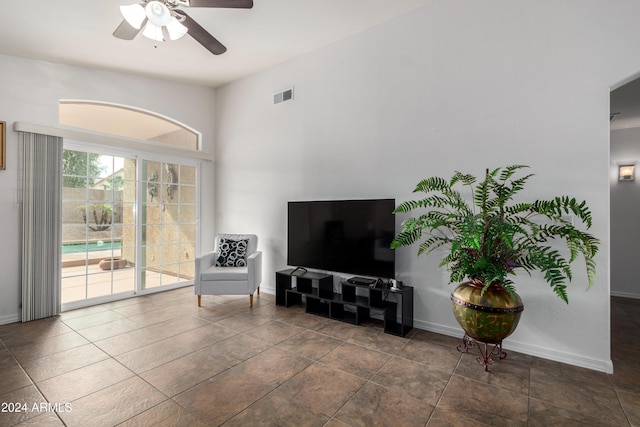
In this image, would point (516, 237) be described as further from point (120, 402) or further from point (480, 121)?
point (120, 402)

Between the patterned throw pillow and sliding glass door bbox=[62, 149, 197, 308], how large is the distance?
1082 mm

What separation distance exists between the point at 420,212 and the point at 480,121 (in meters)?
1.01

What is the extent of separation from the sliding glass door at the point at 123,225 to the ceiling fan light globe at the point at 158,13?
2393 mm

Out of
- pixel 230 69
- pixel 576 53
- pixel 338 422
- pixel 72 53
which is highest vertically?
pixel 230 69

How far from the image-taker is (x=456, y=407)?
6.37 feet

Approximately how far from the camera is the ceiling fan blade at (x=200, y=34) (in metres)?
2.64

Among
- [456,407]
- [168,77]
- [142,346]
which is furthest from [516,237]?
[168,77]

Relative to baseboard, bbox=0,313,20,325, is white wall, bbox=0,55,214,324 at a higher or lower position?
higher

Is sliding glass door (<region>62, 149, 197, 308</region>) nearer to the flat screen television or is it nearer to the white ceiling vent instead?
the white ceiling vent

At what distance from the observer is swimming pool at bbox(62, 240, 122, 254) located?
383 centimetres

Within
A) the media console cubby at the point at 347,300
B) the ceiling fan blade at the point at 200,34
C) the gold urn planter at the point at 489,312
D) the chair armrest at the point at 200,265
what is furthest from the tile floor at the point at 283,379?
the ceiling fan blade at the point at 200,34

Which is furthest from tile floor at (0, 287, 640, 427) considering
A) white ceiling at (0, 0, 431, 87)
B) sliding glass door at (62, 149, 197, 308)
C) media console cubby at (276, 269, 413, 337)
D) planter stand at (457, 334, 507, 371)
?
white ceiling at (0, 0, 431, 87)

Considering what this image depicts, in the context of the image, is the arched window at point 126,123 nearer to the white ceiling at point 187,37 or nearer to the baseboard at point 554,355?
the white ceiling at point 187,37

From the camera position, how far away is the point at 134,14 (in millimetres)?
2402
